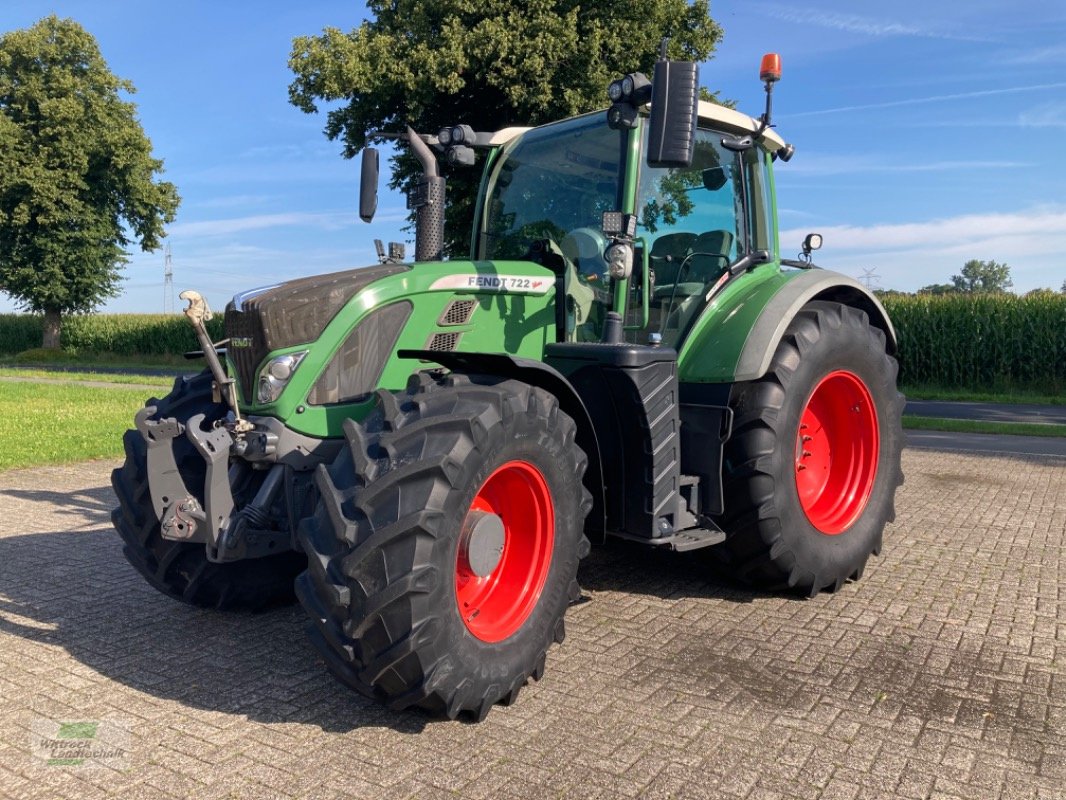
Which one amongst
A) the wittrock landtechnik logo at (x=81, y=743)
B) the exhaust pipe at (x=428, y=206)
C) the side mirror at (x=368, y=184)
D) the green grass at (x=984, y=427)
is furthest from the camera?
the green grass at (x=984, y=427)

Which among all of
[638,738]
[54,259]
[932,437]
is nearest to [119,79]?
[54,259]

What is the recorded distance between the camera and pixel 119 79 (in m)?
35.1

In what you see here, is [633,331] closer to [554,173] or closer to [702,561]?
[554,173]

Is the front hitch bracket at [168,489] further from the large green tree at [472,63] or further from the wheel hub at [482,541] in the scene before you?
the large green tree at [472,63]

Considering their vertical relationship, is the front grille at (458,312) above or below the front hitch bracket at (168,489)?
above

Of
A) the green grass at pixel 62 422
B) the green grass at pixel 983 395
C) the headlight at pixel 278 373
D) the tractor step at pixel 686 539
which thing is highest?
the headlight at pixel 278 373

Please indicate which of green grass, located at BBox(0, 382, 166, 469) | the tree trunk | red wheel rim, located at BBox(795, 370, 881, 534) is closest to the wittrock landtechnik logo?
red wheel rim, located at BBox(795, 370, 881, 534)

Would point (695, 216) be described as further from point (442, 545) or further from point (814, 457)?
point (442, 545)

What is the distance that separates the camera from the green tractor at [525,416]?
3.02m

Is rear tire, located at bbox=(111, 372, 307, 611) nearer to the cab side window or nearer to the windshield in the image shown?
the windshield

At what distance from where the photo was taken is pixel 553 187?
4.67 meters

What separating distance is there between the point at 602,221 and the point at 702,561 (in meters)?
1.97

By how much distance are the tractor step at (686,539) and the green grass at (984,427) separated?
10.6 meters

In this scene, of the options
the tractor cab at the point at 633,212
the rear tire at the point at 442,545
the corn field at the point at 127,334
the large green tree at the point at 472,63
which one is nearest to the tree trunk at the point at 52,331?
the corn field at the point at 127,334
